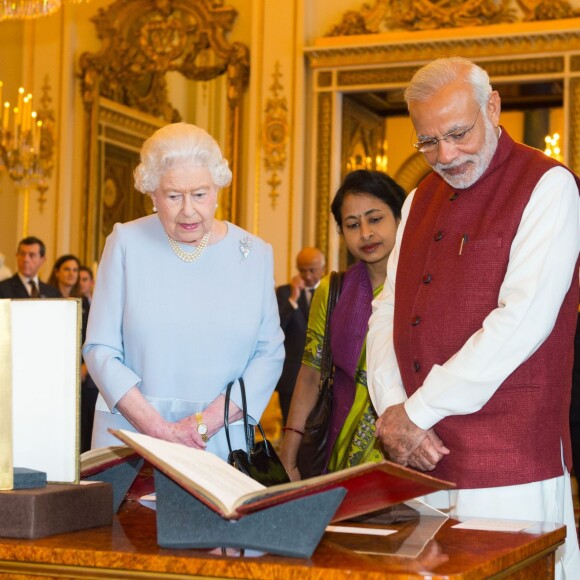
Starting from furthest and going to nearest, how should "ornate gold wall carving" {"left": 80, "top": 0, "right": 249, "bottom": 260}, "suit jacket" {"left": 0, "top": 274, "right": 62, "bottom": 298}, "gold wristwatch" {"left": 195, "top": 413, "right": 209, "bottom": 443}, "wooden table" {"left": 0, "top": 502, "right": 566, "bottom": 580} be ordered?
"ornate gold wall carving" {"left": 80, "top": 0, "right": 249, "bottom": 260} → "suit jacket" {"left": 0, "top": 274, "right": 62, "bottom": 298} → "gold wristwatch" {"left": 195, "top": 413, "right": 209, "bottom": 443} → "wooden table" {"left": 0, "top": 502, "right": 566, "bottom": 580}

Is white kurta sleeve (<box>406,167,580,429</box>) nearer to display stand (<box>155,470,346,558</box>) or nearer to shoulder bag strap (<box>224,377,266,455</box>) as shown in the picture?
shoulder bag strap (<box>224,377,266,455</box>)

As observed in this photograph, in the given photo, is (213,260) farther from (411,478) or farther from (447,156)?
(411,478)

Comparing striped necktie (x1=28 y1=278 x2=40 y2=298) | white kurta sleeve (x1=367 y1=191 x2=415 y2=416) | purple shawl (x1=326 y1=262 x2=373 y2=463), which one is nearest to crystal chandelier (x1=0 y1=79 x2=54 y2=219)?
striped necktie (x1=28 y1=278 x2=40 y2=298)

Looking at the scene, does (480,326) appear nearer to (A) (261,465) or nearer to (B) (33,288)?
(A) (261,465)

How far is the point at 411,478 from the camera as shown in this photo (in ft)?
5.01

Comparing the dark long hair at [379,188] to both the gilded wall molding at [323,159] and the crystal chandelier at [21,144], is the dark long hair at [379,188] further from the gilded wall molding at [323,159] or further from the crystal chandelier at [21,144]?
the gilded wall molding at [323,159]

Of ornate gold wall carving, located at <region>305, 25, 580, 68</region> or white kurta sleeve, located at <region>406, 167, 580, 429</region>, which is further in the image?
ornate gold wall carving, located at <region>305, 25, 580, 68</region>

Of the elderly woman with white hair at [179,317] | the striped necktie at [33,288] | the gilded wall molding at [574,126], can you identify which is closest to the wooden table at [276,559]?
the elderly woman with white hair at [179,317]

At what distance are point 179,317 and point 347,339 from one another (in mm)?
623

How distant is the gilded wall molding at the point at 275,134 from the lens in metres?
10.2

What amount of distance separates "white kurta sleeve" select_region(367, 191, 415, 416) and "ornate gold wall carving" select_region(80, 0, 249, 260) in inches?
298

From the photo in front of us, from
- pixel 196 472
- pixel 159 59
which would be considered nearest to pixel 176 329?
pixel 196 472

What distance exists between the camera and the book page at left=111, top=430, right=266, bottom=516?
1500 millimetres

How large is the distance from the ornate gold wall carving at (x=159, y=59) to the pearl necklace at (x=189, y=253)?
7.43 metres
